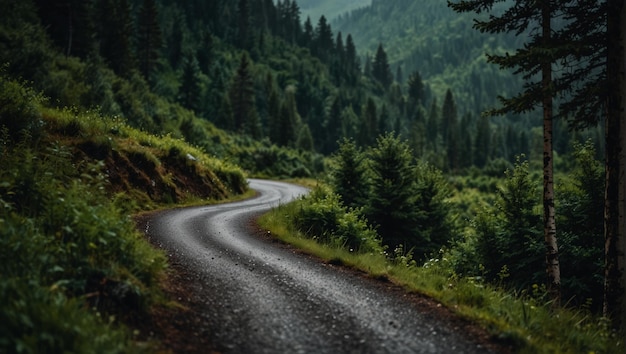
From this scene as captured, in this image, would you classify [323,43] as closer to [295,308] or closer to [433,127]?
[433,127]

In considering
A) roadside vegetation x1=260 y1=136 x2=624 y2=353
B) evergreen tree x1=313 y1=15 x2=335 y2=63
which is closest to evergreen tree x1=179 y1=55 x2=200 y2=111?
roadside vegetation x1=260 y1=136 x2=624 y2=353

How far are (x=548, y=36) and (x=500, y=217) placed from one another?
22.8ft

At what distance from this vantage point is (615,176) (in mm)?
9031

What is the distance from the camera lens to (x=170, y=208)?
674 inches

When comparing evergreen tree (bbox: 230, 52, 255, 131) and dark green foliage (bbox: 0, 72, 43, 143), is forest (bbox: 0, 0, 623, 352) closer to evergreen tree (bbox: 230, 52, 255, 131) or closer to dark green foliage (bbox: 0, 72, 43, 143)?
dark green foliage (bbox: 0, 72, 43, 143)

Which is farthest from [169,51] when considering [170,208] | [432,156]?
[170,208]

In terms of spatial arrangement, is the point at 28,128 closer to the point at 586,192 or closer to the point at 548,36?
the point at 548,36

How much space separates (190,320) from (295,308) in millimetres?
1702

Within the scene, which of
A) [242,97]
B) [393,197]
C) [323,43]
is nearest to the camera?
[393,197]

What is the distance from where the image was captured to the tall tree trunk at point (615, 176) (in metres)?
8.93

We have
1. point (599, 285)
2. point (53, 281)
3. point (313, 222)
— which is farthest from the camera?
point (313, 222)

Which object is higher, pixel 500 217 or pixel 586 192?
pixel 586 192

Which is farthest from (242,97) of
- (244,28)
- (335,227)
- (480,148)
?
(480,148)

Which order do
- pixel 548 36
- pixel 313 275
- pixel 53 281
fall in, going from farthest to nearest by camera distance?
pixel 548 36 → pixel 313 275 → pixel 53 281
